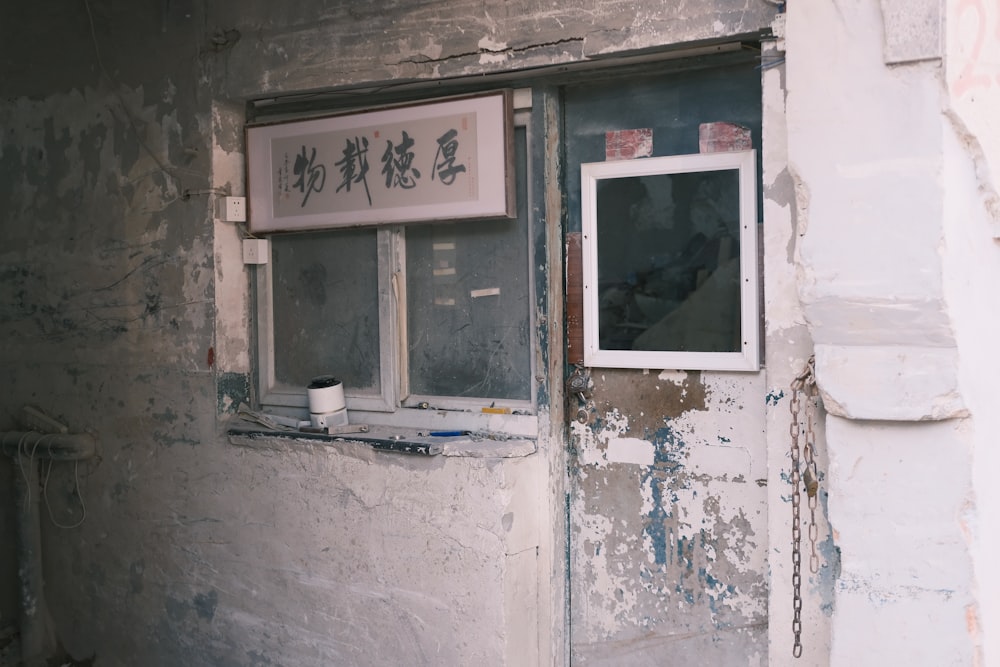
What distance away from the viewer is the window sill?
298 cm

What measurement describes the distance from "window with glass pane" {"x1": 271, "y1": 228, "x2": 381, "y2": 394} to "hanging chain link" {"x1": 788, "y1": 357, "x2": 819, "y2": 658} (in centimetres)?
163

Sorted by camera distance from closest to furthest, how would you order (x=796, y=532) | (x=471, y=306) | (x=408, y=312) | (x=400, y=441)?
(x=796, y=532) → (x=400, y=441) → (x=471, y=306) → (x=408, y=312)

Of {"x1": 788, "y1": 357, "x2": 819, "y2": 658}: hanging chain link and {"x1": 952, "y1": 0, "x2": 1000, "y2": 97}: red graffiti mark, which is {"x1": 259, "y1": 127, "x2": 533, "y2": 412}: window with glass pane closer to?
{"x1": 788, "y1": 357, "x2": 819, "y2": 658}: hanging chain link

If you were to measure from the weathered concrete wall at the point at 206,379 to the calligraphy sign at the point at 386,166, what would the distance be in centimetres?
14

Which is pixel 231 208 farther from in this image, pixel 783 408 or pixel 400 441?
pixel 783 408

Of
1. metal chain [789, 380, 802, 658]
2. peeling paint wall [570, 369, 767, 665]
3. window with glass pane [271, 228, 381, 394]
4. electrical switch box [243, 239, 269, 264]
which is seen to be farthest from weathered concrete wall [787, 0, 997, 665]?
electrical switch box [243, 239, 269, 264]

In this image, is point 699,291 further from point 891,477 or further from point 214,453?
point 214,453

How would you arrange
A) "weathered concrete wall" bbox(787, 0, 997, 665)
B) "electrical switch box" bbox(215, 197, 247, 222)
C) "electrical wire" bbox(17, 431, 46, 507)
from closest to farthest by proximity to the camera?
"weathered concrete wall" bbox(787, 0, 997, 665) → "electrical switch box" bbox(215, 197, 247, 222) → "electrical wire" bbox(17, 431, 46, 507)

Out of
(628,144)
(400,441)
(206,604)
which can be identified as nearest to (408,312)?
(400,441)

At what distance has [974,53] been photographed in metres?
2.16

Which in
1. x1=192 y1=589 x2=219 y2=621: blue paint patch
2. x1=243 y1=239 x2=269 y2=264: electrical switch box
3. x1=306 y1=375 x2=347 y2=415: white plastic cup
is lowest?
x1=192 y1=589 x2=219 y2=621: blue paint patch

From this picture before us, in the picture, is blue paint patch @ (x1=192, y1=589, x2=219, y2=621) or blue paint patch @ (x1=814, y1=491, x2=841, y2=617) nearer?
blue paint patch @ (x1=814, y1=491, x2=841, y2=617)

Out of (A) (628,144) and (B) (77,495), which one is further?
(B) (77,495)

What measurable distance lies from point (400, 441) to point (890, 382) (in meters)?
1.65
